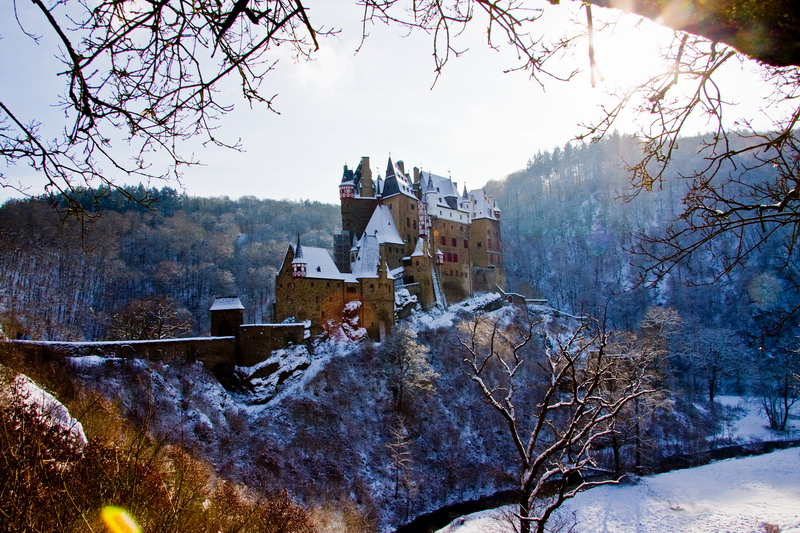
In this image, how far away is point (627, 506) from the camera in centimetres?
1906

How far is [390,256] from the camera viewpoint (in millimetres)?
40938

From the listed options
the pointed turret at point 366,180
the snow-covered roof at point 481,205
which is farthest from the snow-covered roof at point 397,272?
the snow-covered roof at point 481,205

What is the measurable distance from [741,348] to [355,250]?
4169 centimetres

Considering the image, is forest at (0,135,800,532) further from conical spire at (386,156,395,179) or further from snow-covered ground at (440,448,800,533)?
conical spire at (386,156,395,179)

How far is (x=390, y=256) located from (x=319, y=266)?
8.50 m

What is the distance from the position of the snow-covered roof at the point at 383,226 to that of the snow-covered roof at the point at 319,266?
5905 millimetres

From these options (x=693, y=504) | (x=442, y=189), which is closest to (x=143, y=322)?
(x=442, y=189)

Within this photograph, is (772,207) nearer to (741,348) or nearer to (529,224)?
(741,348)

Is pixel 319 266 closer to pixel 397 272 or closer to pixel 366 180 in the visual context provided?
pixel 397 272

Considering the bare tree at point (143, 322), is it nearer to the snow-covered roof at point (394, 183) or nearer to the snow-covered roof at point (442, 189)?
the snow-covered roof at point (394, 183)

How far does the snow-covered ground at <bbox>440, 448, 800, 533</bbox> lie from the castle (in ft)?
57.7

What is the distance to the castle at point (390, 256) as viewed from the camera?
→ 33.4 m

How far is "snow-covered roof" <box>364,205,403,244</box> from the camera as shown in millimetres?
40656

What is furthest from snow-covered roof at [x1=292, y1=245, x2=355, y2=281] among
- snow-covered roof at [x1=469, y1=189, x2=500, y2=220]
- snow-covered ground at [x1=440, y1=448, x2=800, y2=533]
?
snow-covered roof at [x1=469, y1=189, x2=500, y2=220]
